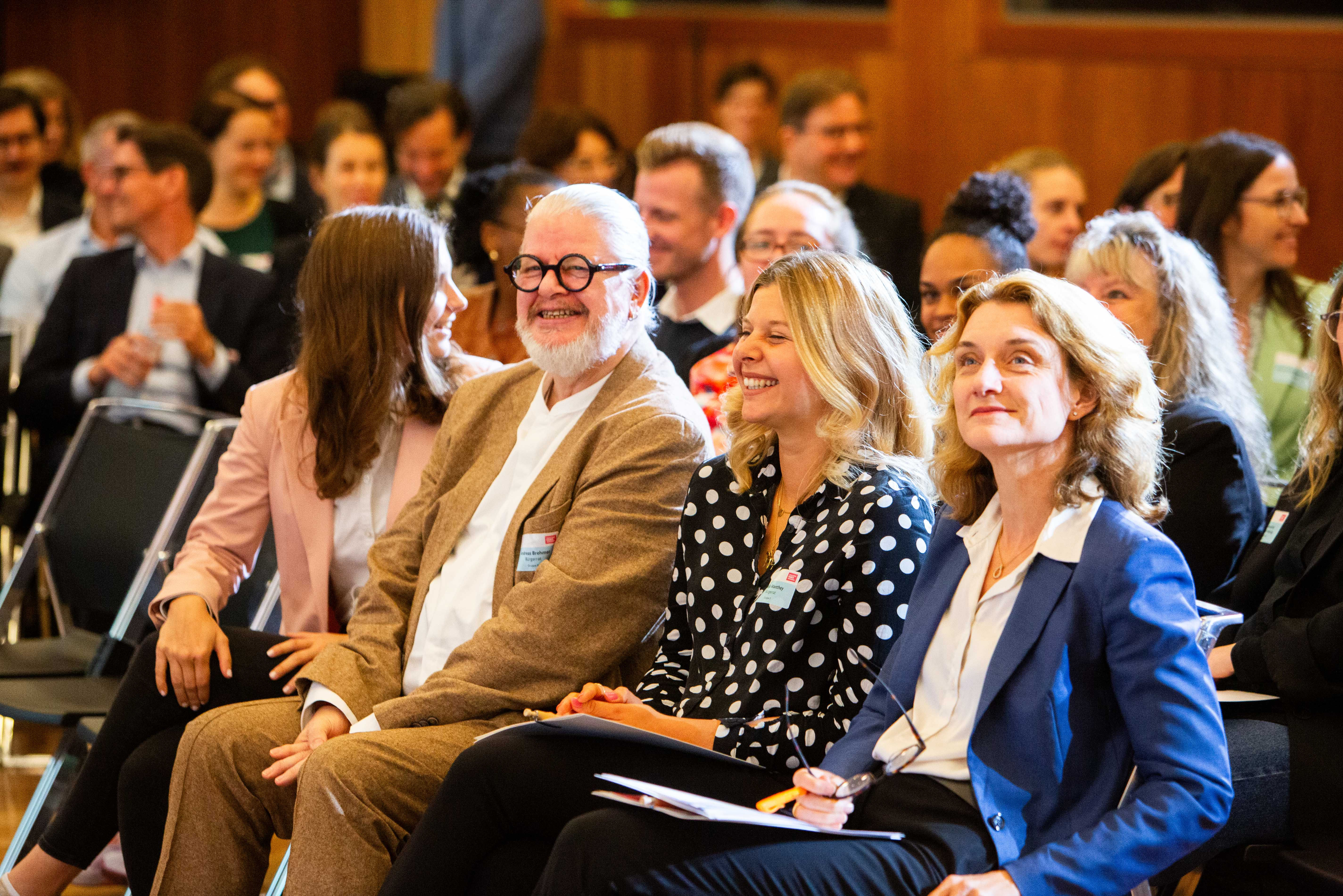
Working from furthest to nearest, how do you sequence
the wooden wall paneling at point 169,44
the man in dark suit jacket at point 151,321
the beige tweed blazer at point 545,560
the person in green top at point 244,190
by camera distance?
the wooden wall paneling at point 169,44 → the person in green top at point 244,190 → the man in dark suit jacket at point 151,321 → the beige tweed blazer at point 545,560

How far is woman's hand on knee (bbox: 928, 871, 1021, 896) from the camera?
5.62 feet

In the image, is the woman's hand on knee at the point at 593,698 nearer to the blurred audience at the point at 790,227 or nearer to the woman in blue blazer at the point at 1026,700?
the woman in blue blazer at the point at 1026,700

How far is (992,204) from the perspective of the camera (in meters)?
3.31

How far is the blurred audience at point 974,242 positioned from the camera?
320 centimetres

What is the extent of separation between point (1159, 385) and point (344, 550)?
1.56 meters

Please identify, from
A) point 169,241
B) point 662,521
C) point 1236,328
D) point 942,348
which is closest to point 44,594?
point 169,241

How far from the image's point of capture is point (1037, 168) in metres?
4.54

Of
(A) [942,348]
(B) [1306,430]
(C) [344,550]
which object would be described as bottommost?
(C) [344,550]

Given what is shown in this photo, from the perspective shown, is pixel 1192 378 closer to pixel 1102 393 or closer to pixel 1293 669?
pixel 1293 669

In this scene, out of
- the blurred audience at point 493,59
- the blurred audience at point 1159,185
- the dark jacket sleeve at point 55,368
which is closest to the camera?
the blurred audience at point 1159,185

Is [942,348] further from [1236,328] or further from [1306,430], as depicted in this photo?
[1236,328]

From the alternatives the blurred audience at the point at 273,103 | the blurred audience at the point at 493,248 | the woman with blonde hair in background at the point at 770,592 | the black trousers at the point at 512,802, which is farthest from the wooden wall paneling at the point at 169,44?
the black trousers at the point at 512,802

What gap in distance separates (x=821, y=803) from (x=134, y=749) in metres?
1.34

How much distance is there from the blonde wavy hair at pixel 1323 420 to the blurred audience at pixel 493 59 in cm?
477
